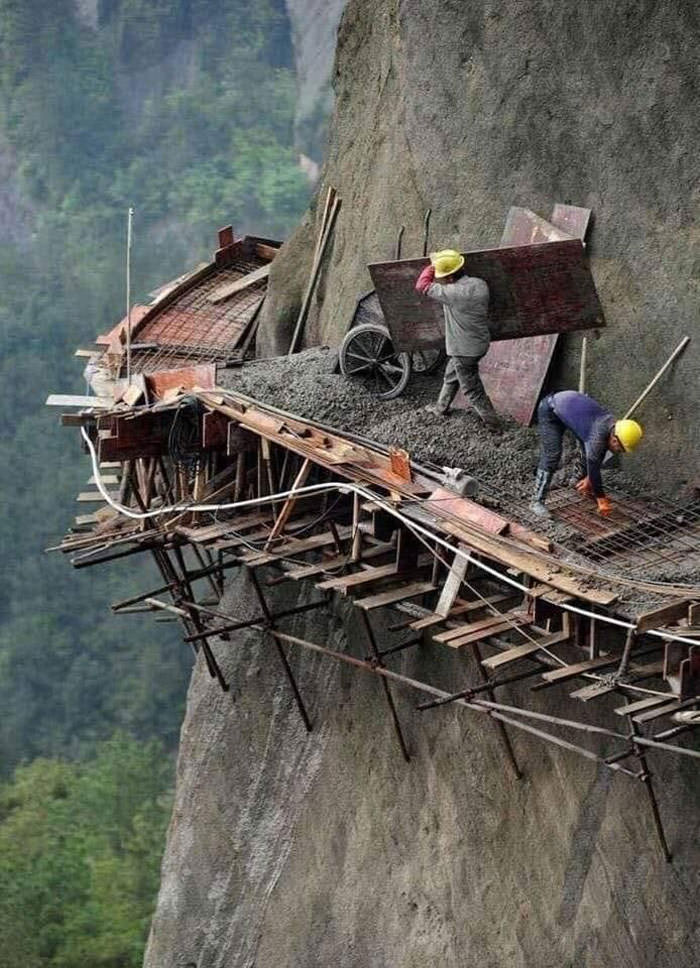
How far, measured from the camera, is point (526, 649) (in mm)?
14039

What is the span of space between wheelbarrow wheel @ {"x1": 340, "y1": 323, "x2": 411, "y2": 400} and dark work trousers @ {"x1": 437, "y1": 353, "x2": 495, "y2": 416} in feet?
2.26

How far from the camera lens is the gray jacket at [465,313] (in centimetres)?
1581

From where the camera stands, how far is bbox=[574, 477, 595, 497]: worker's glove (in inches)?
596

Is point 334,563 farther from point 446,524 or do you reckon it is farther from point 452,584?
point 446,524

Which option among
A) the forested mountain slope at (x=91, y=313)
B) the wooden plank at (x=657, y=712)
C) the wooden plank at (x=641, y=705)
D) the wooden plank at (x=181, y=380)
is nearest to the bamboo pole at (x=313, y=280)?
the wooden plank at (x=181, y=380)

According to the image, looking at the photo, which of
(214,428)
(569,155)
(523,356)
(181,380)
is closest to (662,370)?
(523,356)

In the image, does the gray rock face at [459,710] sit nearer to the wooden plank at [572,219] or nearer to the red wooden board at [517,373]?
the wooden plank at [572,219]

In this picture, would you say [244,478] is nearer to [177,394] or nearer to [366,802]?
[177,394]

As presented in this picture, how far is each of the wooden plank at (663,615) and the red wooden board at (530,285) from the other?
3.47 meters

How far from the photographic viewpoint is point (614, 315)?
1611cm

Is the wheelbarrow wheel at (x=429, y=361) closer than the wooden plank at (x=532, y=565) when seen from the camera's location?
No

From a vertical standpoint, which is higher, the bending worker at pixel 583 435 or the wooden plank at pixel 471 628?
the bending worker at pixel 583 435

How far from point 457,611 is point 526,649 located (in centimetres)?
104

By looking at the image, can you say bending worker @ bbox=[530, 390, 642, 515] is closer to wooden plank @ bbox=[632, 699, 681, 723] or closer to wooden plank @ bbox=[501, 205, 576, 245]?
wooden plank @ bbox=[501, 205, 576, 245]
